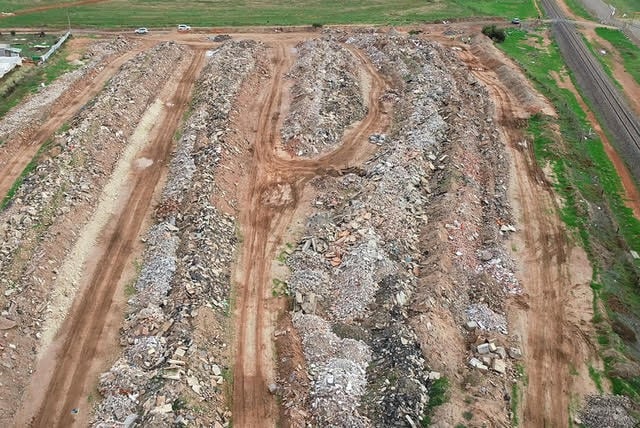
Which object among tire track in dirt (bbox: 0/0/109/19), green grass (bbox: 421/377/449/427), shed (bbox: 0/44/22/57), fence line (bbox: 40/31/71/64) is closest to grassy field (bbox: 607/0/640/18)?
fence line (bbox: 40/31/71/64)

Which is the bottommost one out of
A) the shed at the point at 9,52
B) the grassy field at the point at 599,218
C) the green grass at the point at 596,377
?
the green grass at the point at 596,377

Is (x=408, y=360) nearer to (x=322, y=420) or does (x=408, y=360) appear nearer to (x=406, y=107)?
(x=322, y=420)

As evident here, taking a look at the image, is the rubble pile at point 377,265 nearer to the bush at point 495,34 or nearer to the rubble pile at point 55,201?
the rubble pile at point 55,201

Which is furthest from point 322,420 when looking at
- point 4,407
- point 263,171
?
point 263,171

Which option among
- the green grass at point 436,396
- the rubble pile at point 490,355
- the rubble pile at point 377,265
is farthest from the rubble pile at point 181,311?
the rubble pile at point 490,355

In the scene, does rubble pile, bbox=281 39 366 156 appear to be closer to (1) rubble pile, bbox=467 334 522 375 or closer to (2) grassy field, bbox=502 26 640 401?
(2) grassy field, bbox=502 26 640 401

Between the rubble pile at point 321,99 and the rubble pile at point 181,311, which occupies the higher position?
the rubble pile at point 321,99

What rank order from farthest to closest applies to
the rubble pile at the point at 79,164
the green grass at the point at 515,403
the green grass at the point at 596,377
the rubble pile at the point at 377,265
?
the rubble pile at the point at 79,164, the green grass at the point at 596,377, the rubble pile at the point at 377,265, the green grass at the point at 515,403

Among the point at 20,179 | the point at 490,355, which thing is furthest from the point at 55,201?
the point at 490,355
